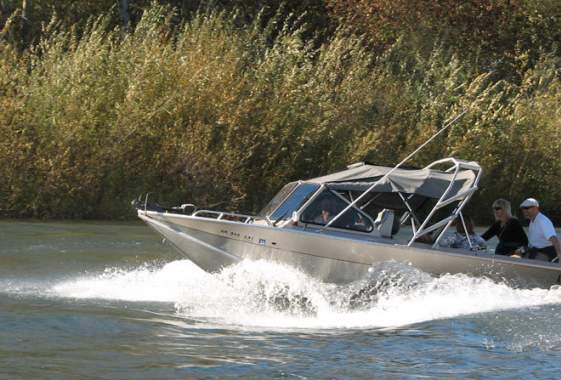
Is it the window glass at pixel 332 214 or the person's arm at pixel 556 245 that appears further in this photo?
the person's arm at pixel 556 245

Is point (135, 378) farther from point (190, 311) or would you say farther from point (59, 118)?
point (59, 118)

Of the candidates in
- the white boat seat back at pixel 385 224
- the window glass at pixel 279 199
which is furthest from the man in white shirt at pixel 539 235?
the window glass at pixel 279 199

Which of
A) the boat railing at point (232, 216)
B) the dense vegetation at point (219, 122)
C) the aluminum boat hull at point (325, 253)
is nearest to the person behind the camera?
the aluminum boat hull at point (325, 253)

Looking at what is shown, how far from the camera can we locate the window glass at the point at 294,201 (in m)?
14.3

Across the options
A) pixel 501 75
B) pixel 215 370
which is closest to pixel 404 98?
pixel 501 75

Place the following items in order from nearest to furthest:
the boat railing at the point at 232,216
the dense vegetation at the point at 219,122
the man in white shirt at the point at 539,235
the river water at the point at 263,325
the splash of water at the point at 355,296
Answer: the river water at the point at 263,325 → the splash of water at the point at 355,296 → the boat railing at the point at 232,216 → the man in white shirt at the point at 539,235 → the dense vegetation at the point at 219,122

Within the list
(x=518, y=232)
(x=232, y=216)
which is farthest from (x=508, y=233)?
(x=232, y=216)

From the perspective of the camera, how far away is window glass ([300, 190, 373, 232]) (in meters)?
14.2

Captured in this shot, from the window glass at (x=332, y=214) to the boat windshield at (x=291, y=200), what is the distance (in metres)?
0.15

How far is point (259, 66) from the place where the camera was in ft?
87.0

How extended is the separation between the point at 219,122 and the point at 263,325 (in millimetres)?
12752

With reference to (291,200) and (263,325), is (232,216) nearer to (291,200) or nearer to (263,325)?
(291,200)

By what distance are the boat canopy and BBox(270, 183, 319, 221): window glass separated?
12 cm

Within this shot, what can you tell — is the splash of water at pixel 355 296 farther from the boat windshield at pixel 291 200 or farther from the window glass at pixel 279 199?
the window glass at pixel 279 199
